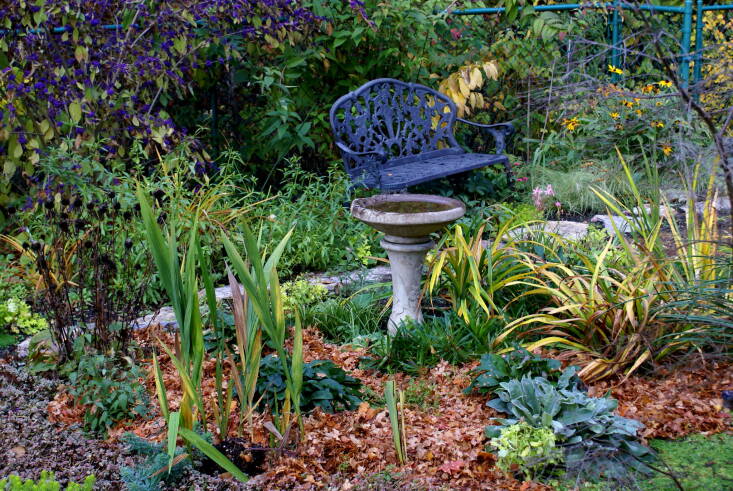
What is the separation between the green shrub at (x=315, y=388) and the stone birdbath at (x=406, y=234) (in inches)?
27.6

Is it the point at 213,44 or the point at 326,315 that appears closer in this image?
the point at 326,315

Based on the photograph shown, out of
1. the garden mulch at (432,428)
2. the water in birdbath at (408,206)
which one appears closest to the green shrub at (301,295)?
the water in birdbath at (408,206)

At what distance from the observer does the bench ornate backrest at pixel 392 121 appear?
6.14 meters

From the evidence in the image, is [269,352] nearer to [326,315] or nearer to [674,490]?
[326,315]

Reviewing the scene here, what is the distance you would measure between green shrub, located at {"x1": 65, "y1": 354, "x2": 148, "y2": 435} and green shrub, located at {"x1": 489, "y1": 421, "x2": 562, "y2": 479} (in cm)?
152

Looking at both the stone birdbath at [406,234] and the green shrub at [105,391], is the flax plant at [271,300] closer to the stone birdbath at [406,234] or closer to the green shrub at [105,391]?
the green shrub at [105,391]

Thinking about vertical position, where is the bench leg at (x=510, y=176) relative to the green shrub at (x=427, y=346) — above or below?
above

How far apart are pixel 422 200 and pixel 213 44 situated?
273 cm

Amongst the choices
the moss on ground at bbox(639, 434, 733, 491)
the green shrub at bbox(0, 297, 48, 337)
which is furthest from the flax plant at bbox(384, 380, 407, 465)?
the green shrub at bbox(0, 297, 48, 337)

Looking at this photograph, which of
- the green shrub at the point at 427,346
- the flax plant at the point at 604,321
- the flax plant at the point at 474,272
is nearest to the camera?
the flax plant at the point at 604,321

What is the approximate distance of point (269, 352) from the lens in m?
3.80

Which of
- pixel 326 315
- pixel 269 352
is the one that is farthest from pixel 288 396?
pixel 326 315

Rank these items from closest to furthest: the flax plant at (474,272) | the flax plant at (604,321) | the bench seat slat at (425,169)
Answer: the flax plant at (604,321)
the flax plant at (474,272)
the bench seat slat at (425,169)

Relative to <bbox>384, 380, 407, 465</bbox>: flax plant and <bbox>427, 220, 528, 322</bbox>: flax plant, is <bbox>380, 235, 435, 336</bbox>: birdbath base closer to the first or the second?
<bbox>427, 220, 528, 322</bbox>: flax plant
